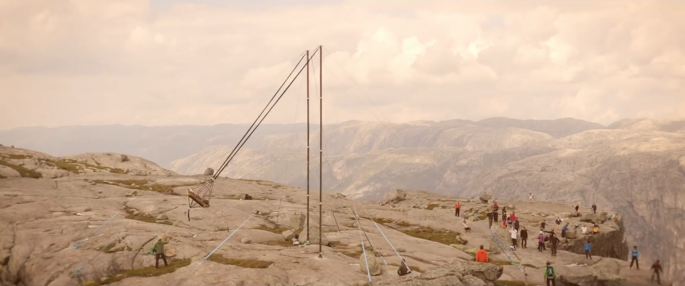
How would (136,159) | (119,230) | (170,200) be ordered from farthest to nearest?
(136,159), (170,200), (119,230)

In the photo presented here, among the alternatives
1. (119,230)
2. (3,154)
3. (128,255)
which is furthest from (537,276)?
(3,154)

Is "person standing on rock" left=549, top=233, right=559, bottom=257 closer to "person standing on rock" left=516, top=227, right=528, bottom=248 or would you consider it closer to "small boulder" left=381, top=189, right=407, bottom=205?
"person standing on rock" left=516, top=227, right=528, bottom=248

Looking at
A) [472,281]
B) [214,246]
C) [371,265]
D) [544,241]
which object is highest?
[214,246]

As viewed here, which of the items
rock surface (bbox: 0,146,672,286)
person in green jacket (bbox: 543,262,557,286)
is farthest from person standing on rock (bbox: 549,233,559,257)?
person in green jacket (bbox: 543,262,557,286)

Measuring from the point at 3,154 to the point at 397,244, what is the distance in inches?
3771

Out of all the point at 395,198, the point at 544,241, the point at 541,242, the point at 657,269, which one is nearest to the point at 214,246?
the point at 541,242

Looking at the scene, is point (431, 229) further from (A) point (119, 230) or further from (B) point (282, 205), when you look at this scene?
(A) point (119, 230)

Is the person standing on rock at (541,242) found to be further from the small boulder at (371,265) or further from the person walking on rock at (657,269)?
the small boulder at (371,265)

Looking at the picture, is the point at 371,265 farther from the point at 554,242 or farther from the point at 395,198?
the point at 395,198

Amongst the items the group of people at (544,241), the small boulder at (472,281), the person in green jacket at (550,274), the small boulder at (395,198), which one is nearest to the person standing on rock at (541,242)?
the group of people at (544,241)

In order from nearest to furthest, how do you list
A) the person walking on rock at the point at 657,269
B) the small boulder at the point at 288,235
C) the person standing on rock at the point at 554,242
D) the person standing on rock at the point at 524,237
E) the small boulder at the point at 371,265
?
the small boulder at the point at 371,265 < the person walking on rock at the point at 657,269 < the small boulder at the point at 288,235 < the person standing on rock at the point at 554,242 < the person standing on rock at the point at 524,237

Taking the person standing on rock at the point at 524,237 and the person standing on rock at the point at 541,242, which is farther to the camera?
the person standing on rock at the point at 524,237

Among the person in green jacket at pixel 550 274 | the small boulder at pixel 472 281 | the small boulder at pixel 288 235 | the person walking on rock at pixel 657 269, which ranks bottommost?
the person walking on rock at pixel 657 269

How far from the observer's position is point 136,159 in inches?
5600
